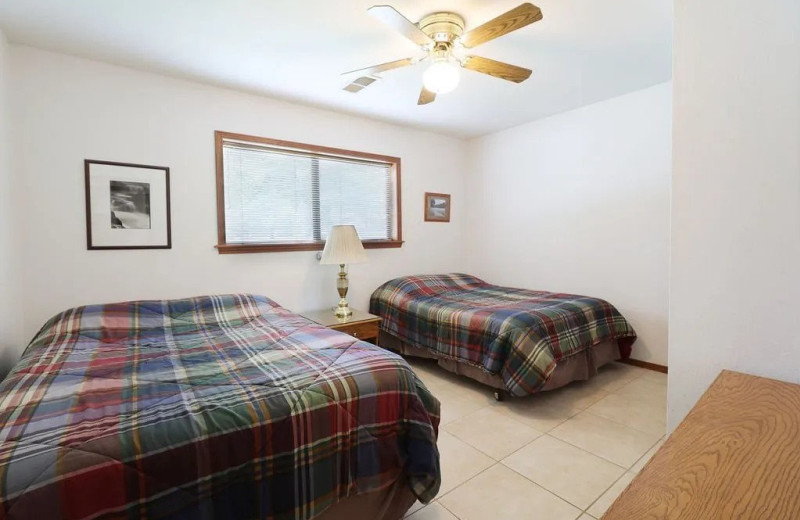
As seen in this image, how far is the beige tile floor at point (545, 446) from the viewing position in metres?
1.58

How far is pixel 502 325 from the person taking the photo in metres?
2.49

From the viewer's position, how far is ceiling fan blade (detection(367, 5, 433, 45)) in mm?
1512

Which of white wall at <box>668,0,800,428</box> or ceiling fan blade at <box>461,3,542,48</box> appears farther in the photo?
ceiling fan blade at <box>461,3,542,48</box>

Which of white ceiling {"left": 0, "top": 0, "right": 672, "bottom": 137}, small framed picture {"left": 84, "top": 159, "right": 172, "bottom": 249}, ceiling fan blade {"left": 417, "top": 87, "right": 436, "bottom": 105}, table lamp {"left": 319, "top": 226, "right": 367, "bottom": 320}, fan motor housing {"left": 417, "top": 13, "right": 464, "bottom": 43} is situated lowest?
table lamp {"left": 319, "top": 226, "right": 367, "bottom": 320}

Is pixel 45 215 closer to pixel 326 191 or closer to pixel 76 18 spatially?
pixel 76 18

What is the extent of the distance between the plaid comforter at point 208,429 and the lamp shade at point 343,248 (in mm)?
1215

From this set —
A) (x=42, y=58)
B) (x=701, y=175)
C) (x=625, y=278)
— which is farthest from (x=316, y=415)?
(x=625, y=278)

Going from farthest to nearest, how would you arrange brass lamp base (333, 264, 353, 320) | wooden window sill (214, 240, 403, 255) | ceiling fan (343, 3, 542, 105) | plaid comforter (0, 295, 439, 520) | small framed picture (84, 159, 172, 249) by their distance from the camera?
brass lamp base (333, 264, 353, 320), wooden window sill (214, 240, 403, 255), small framed picture (84, 159, 172, 249), ceiling fan (343, 3, 542, 105), plaid comforter (0, 295, 439, 520)

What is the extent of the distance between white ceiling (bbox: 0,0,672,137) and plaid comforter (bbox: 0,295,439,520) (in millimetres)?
1674

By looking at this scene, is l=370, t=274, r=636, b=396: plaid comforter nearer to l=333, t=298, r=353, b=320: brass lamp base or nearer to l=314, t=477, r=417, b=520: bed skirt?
l=333, t=298, r=353, b=320: brass lamp base

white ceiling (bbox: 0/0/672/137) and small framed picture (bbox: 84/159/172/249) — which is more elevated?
white ceiling (bbox: 0/0/672/137)

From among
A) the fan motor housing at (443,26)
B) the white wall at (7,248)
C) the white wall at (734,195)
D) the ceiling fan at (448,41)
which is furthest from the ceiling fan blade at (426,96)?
the white wall at (7,248)

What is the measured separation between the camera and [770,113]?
1028 millimetres

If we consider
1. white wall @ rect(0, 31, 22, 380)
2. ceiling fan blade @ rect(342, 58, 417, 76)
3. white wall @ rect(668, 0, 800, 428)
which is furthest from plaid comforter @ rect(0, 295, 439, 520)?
ceiling fan blade @ rect(342, 58, 417, 76)
